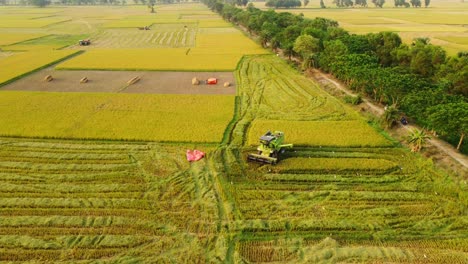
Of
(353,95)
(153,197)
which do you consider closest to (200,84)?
(353,95)

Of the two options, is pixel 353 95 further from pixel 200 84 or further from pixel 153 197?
pixel 153 197

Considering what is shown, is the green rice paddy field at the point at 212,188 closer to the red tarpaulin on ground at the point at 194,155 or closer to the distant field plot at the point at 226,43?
the red tarpaulin on ground at the point at 194,155

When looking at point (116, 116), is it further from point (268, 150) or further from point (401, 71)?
point (401, 71)

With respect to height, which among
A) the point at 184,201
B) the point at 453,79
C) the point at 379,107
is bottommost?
the point at 184,201

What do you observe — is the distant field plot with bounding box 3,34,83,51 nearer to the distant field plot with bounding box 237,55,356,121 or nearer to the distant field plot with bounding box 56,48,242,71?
the distant field plot with bounding box 56,48,242,71

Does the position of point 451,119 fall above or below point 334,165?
above

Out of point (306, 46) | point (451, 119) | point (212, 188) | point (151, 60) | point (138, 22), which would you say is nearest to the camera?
point (212, 188)

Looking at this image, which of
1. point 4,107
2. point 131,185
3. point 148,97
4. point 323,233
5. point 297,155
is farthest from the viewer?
point 148,97

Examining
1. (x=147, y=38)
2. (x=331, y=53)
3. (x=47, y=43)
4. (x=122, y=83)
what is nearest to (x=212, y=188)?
(x=122, y=83)
